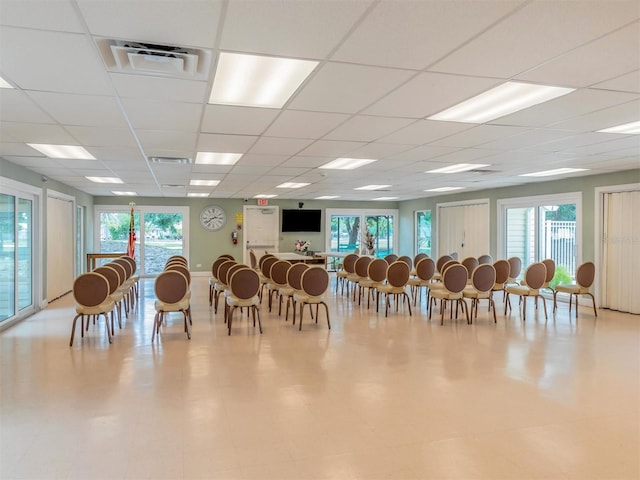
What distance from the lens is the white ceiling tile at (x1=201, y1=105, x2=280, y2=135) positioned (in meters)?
4.04

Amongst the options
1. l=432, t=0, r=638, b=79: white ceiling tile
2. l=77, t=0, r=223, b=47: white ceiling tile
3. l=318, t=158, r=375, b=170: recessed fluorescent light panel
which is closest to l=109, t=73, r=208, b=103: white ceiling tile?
l=77, t=0, r=223, b=47: white ceiling tile

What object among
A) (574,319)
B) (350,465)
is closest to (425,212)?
(574,319)

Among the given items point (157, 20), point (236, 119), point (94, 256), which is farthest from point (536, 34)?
point (94, 256)

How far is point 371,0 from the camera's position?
83.0 inches

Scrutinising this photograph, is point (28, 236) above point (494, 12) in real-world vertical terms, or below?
below

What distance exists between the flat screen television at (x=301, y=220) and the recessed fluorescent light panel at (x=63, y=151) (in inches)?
356

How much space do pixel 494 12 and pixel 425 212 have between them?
1317 cm

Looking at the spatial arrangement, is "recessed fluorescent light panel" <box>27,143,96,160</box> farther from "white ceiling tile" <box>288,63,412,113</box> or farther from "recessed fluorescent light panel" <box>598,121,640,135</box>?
"recessed fluorescent light panel" <box>598,121,640,135</box>

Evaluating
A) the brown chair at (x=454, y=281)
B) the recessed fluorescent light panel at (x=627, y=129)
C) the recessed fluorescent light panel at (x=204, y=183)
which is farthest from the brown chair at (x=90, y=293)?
the recessed fluorescent light panel at (x=627, y=129)

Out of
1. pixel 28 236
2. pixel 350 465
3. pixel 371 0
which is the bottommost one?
pixel 350 465

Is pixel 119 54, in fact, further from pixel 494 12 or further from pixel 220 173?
pixel 220 173

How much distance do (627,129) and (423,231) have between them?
10509 mm

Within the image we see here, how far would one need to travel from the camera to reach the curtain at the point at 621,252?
8024 mm

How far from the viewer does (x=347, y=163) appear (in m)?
7.27
